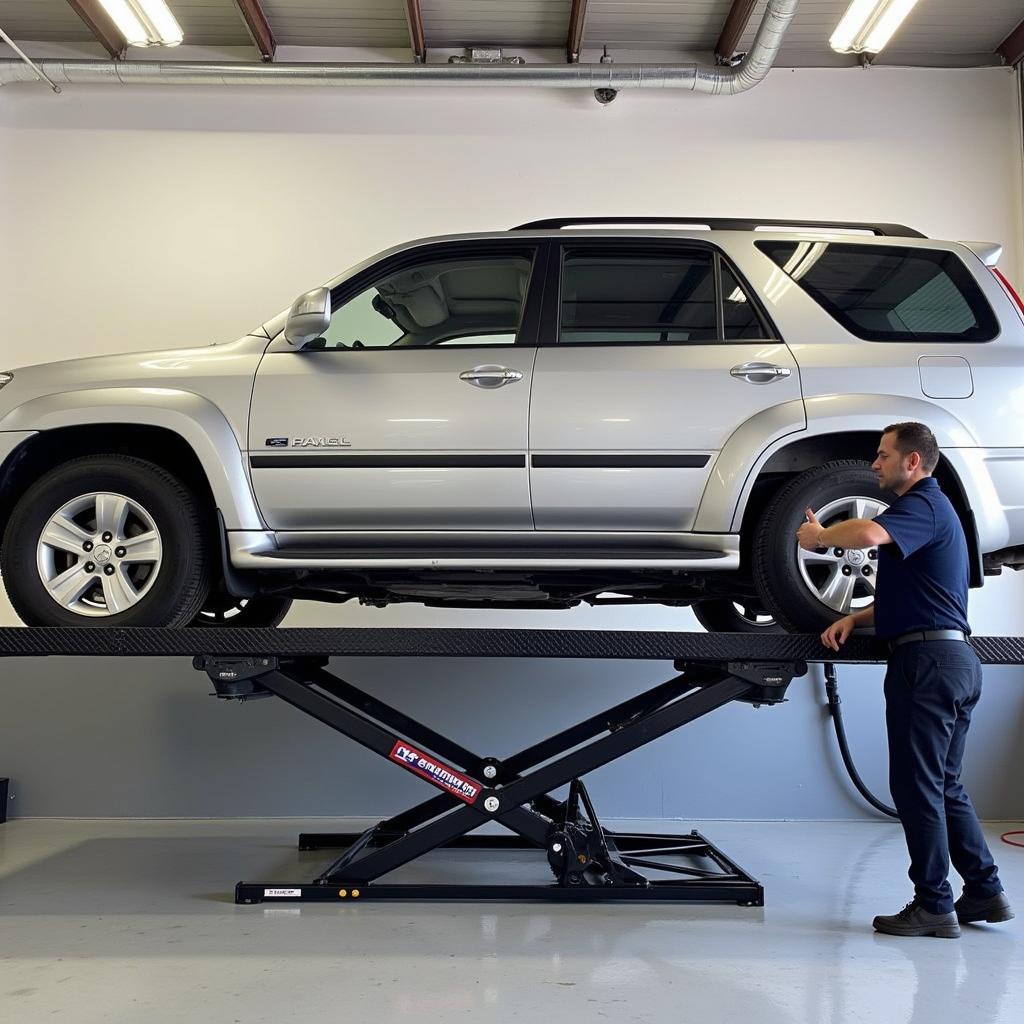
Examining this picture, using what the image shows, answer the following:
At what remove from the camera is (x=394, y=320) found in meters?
3.72

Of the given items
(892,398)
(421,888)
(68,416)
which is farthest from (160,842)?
(892,398)

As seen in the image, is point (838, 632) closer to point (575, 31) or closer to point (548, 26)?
point (575, 31)

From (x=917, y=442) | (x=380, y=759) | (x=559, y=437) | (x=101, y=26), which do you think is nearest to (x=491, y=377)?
(x=559, y=437)

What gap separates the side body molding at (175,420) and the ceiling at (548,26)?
4.12m

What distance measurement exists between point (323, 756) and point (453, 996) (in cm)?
316

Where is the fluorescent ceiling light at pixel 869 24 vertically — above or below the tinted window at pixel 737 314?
above

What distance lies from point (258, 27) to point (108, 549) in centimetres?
470

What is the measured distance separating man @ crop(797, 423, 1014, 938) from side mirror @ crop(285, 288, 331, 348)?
5.87ft

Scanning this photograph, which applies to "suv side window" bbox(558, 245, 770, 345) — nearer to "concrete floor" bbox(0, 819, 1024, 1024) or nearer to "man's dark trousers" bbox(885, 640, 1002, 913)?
"man's dark trousers" bbox(885, 640, 1002, 913)

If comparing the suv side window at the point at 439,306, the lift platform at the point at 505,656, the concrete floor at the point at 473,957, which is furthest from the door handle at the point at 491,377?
the concrete floor at the point at 473,957

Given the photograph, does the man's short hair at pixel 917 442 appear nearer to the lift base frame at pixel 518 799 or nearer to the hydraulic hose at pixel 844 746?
the lift base frame at pixel 518 799

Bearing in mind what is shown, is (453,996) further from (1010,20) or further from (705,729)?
(1010,20)

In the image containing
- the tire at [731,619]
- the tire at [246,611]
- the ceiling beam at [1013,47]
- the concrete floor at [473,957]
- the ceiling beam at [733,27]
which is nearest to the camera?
the concrete floor at [473,957]

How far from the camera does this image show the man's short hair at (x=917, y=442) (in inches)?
125
